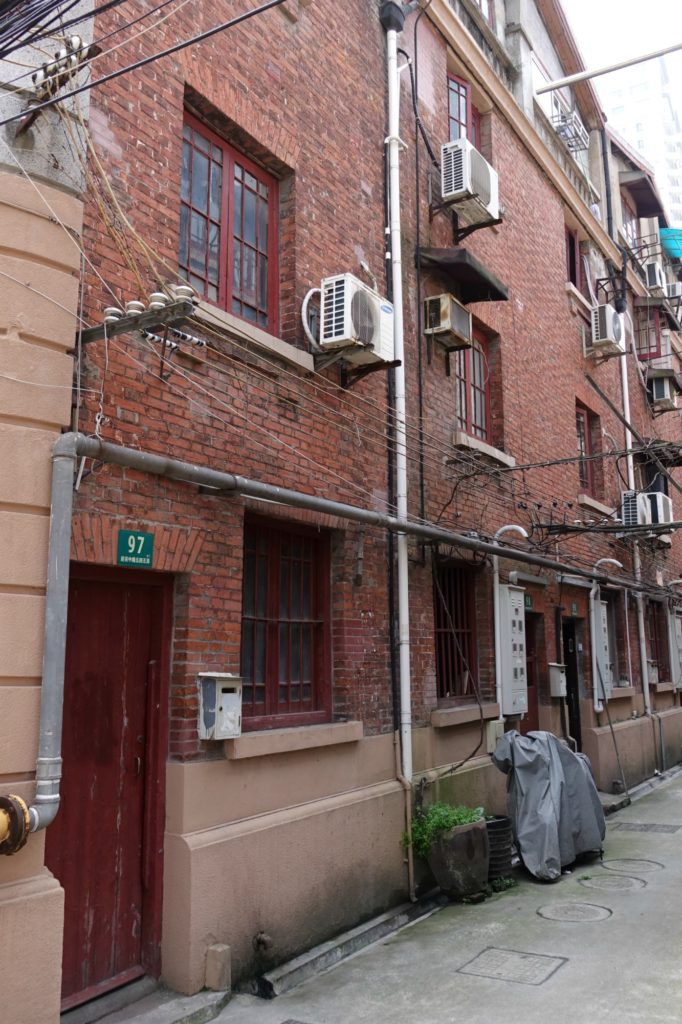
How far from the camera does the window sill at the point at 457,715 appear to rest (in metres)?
8.87

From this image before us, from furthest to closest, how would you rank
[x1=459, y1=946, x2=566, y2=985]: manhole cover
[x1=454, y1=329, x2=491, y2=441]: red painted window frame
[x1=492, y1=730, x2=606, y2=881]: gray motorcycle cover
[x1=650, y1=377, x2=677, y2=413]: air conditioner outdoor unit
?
[x1=650, y1=377, x2=677, y2=413]: air conditioner outdoor unit → [x1=454, y1=329, x2=491, y2=441]: red painted window frame → [x1=492, y1=730, x2=606, y2=881]: gray motorcycle cover → [x1=459, y1=946, x2=566, y2=985]: manhole cover

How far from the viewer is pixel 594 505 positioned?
14312 millimetres

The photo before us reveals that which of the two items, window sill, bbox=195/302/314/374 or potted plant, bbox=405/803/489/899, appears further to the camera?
potted plant, bbox=405/803/489/899

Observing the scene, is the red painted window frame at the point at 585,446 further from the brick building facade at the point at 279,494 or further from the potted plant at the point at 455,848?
the potted plant at the point at 455,848

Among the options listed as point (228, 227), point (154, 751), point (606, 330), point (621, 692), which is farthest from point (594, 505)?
point (154, 751)

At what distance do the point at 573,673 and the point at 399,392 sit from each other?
707cm

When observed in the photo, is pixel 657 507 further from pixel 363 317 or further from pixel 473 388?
pixel 363 317

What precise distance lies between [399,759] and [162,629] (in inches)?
124

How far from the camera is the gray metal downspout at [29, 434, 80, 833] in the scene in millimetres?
4574

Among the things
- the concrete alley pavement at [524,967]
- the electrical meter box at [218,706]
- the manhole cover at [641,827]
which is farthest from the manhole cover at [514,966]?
the manhole cover at [641,827]

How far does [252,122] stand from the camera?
23.6ft

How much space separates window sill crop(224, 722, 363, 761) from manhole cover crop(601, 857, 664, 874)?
142 inches

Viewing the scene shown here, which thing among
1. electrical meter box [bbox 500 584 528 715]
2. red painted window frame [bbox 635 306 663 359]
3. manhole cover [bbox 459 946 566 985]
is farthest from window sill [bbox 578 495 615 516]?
manhole cover [bbox 459 946 566 985]

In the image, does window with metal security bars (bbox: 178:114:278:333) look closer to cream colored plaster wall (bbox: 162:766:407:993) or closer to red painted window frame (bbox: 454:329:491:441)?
red painted window frame (bbox: 454:329:491:441)
